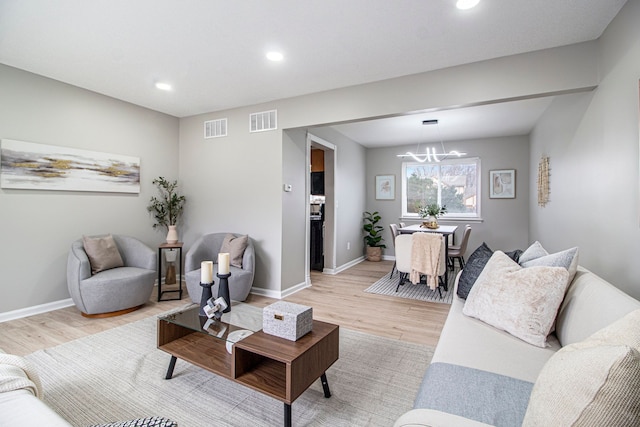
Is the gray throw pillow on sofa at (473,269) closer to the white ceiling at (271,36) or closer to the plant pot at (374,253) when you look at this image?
the white ceiling at (271,36)

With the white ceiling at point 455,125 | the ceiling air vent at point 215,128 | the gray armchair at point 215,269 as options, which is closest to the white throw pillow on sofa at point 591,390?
the gray armchair at point 215,269

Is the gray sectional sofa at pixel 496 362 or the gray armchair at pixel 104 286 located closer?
the gray sectional sofa at pixel 496 362

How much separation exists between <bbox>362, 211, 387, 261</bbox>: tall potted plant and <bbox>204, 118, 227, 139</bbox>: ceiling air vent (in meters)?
3.66

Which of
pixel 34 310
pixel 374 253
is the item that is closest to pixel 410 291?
pixel 374 253

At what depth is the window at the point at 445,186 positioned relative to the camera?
6371mm

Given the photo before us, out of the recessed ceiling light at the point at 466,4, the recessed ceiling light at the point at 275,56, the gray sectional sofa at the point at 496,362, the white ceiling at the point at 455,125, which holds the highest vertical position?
the recessed ceiling light at the point at 275,56

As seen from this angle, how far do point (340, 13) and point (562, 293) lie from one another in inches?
87.0

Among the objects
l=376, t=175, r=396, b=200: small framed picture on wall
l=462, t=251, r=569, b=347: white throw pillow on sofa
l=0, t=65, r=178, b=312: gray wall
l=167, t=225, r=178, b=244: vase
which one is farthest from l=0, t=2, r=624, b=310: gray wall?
l=376, t=175, r=396, b=200: small framed picture on wall

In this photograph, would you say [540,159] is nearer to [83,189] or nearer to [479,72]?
[479,72]

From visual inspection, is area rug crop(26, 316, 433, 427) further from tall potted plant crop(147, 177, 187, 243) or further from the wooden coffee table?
tall potted plant crop(147, 177, 187, 243)

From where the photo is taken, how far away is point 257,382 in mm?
1664

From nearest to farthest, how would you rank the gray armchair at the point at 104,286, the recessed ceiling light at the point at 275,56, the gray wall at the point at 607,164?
the gray wall at the point at 607,164 → the recessed ceiling light at the point at 275,56 → the gray armchair at the point at 104,286

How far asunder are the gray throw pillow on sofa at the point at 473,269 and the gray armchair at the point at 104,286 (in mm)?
3192

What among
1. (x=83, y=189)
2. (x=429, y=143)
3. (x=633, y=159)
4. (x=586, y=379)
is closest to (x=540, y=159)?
(x=429, y=143)
